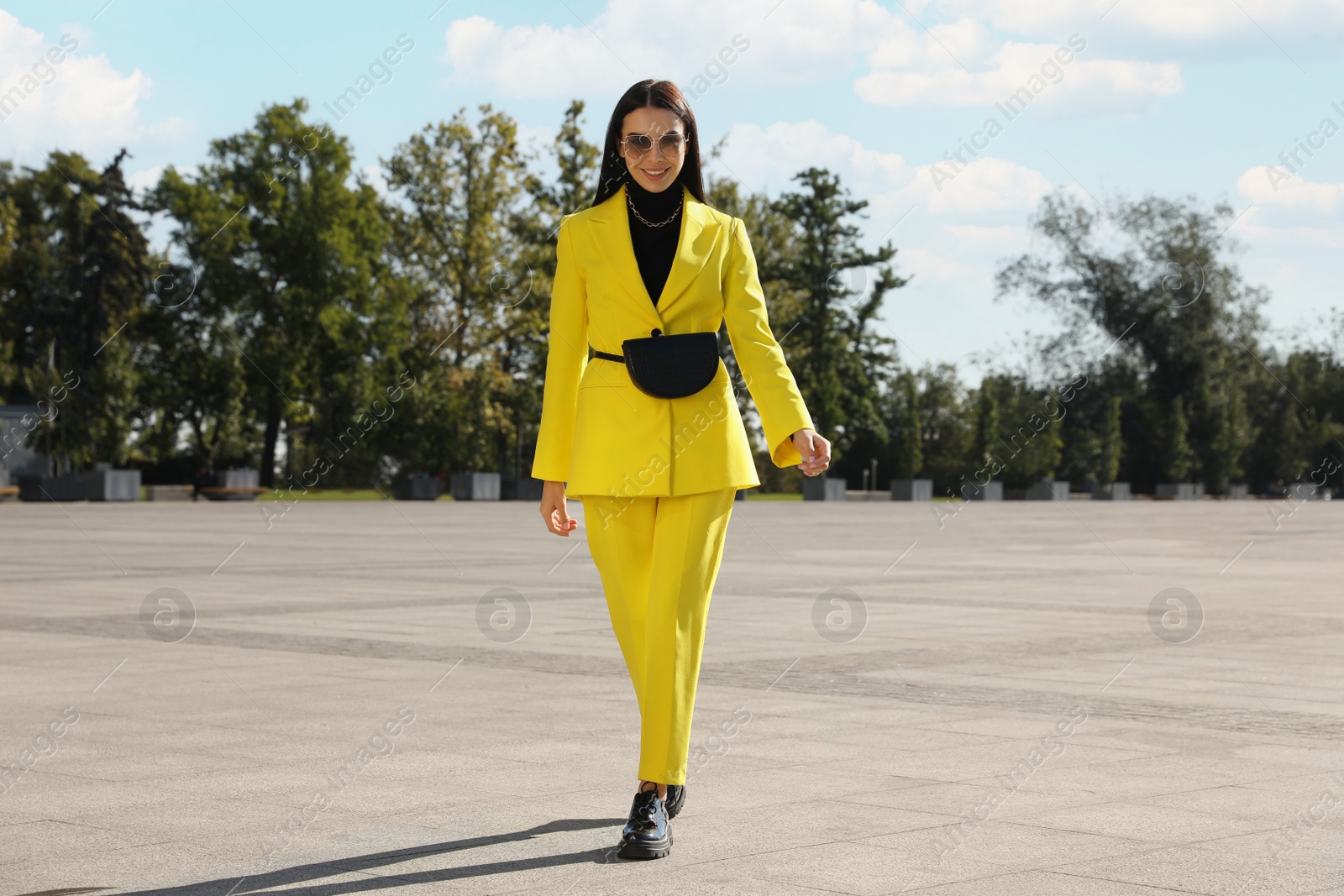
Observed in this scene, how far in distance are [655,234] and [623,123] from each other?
34cm

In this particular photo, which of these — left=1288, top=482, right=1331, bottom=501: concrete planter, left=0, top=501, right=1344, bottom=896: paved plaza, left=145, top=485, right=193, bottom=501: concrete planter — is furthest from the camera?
left=1288, top=482, right=1331, bottom=501: concrete planter

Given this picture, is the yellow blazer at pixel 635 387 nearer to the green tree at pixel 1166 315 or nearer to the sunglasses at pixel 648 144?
the sunglasses at pixel 648 144

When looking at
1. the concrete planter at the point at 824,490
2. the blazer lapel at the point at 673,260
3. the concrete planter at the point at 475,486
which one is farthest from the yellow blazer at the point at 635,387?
the concrete planter at the point at 824,490

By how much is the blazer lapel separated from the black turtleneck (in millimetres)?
26

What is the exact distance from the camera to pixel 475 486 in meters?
48.2

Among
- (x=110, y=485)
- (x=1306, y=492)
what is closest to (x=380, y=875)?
(x=110, y=485)

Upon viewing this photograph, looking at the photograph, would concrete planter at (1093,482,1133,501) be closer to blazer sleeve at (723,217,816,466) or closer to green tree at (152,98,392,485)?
green tree at (152,98,392,485)

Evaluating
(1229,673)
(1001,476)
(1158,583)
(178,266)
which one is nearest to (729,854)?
(1229,673)

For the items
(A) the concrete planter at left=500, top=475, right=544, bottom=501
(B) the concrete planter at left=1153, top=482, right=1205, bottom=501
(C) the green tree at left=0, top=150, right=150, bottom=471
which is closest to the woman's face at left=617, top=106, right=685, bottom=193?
(A) the concrete planter at left=500, top=475, right=544, bottom=501

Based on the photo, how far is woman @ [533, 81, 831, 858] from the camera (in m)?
4.48

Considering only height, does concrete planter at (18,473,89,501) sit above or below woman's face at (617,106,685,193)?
below

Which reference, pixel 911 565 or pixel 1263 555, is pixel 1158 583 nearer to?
pixel 911 565

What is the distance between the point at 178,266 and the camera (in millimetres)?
55250

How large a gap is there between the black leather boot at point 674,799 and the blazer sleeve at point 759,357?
101 cm
